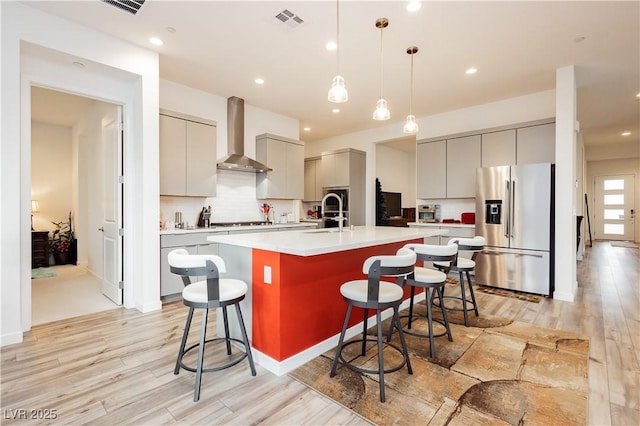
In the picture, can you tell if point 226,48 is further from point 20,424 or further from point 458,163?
point 458,163

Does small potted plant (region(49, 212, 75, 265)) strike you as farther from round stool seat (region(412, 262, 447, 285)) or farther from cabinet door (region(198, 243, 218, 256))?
round stool seat (region(412, 262, 447, 285))

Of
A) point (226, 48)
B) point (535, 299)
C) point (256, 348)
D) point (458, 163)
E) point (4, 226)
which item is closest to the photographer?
point (256, 348)

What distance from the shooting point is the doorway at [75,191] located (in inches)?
153

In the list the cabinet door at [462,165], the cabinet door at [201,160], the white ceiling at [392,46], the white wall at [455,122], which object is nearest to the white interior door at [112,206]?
the cabinet door at [201,160]

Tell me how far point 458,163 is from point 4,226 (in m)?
5.93

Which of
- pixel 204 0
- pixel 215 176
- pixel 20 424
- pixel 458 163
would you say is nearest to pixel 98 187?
pixel 215 176

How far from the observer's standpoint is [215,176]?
186 inches

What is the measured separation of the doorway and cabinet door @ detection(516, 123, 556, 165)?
18.5 ft

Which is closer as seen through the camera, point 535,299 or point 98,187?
point 535,299

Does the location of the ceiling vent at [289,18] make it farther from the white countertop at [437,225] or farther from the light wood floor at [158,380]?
the white countertop at [437,225]

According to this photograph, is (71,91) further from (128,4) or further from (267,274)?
(267,274)

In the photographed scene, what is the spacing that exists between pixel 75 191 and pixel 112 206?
3.61 metres

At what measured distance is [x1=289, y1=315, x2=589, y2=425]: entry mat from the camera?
1795mm

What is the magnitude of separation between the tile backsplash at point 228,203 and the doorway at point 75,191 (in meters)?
0.80
